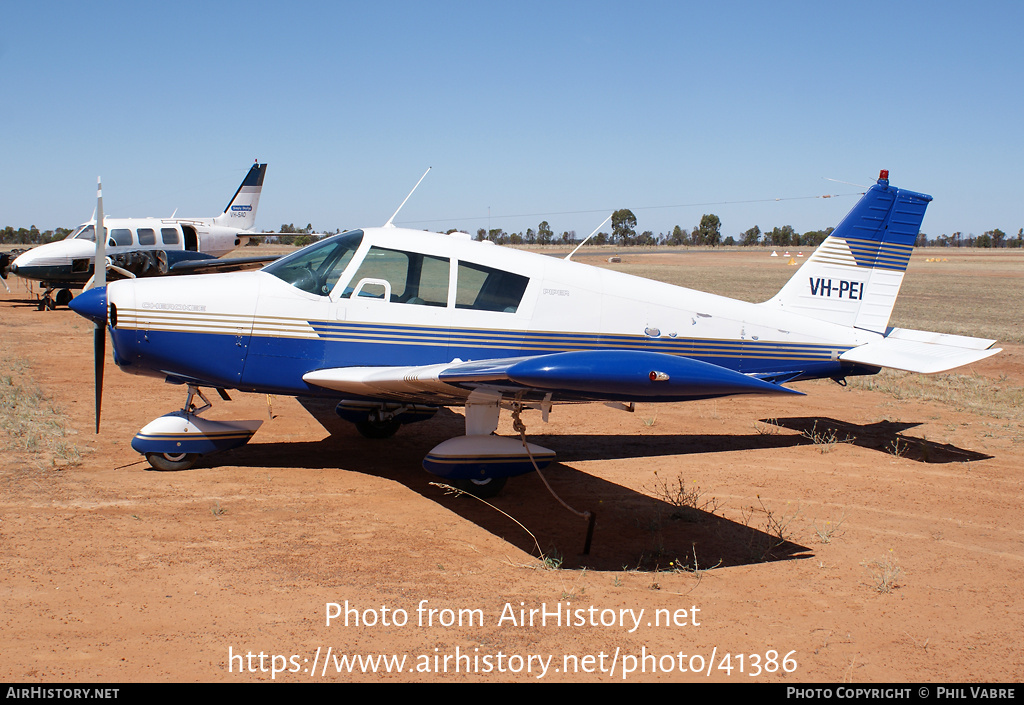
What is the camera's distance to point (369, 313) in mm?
6508

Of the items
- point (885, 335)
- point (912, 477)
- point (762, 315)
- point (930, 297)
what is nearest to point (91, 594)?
point (762, 315)

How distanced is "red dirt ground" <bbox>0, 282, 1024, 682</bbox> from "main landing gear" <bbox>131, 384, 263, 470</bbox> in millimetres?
218

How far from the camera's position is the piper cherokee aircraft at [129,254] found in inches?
794

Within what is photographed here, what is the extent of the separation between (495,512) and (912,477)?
450 cm

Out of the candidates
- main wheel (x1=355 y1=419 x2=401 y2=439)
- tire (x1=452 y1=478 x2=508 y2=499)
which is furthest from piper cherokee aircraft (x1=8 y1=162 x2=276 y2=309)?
tire (x1=452 y1=478 x2=508 y2=499)

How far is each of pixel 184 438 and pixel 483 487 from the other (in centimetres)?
288

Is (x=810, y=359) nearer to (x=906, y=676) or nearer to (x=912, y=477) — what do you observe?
(x=912, y=477)

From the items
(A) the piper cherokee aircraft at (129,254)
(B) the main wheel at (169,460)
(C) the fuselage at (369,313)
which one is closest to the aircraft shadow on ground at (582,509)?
(B) the main wheel at (169,460)

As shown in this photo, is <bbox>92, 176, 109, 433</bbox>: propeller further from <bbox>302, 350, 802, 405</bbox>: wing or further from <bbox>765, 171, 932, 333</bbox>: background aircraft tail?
<bbox>765, 171, 932, 333</bbox>: background aircraft tail

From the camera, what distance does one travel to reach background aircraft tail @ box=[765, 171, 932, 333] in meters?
8.41

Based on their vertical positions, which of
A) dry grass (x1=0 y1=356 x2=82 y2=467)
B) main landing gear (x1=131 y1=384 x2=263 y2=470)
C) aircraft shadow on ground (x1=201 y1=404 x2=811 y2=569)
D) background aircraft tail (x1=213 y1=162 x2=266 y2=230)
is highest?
background aircraft tail (x1=213 y1=162 x2=266 y2=230)

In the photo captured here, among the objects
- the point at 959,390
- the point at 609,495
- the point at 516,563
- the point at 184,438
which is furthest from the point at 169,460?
the point at 959,390

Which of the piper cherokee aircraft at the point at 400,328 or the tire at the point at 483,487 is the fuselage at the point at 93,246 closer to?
the piper cherokee aircraft at the point at 400,328
